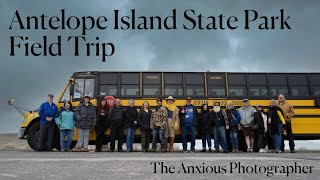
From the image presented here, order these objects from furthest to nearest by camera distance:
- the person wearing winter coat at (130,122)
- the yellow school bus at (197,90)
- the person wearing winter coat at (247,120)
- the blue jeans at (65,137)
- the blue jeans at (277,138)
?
the yellow school bus at (197,90), the person wearing winter coat at (247,120), the person wearing winter coat at (130,122), the blue jeans at (65,137), the blue jeans at (277,138)

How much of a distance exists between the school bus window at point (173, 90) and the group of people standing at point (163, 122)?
3.31 ft

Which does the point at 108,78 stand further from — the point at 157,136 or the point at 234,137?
the point at 234,137

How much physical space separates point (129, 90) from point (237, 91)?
13.6 ft

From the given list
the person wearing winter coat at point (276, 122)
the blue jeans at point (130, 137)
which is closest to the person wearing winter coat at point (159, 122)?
the blue jeans at point (130, 137)

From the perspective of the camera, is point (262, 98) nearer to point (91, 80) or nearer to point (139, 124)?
point (139, 124)

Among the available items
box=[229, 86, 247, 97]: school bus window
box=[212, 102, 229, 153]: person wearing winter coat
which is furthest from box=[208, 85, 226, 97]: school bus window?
box=[212, 102, 229, 153]: person wearing winter coat

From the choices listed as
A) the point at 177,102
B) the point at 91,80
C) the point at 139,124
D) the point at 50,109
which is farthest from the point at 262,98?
the point at 50,109

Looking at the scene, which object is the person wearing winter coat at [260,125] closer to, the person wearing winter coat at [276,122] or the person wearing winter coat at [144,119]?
the person wearing winter coat at [276,122]

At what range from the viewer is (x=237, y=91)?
16469mm

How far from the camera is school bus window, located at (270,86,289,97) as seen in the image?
16641 mm

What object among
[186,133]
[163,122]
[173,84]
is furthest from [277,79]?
[163,122]

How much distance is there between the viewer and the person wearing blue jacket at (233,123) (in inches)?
594

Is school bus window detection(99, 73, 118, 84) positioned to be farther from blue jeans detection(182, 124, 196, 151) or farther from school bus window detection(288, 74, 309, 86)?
school bus window detection(288, 74, 309, 86)

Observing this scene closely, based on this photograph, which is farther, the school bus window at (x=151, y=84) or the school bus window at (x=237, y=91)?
the school bus window at (x=237, y=91)
